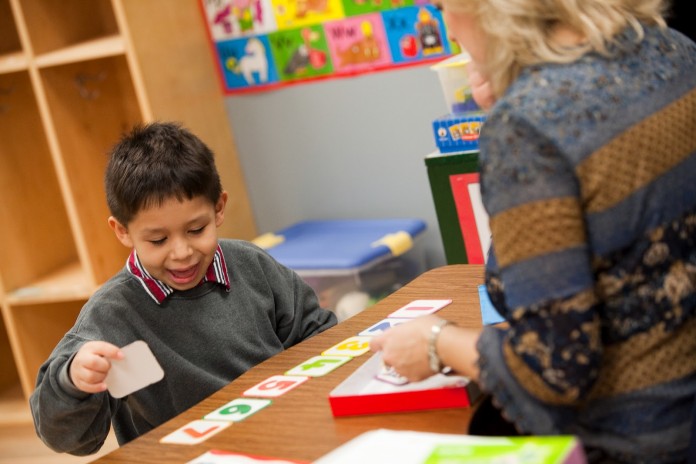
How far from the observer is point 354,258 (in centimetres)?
275

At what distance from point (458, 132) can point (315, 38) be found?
0.80 m

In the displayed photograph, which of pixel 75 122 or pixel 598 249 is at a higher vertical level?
pixel 75 122

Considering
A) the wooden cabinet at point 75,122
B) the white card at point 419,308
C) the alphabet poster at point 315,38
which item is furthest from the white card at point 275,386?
the wooden cabinet at point 75,122

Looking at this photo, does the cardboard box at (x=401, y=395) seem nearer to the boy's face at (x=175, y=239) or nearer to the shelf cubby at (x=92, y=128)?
the boy's face at (x=175, y=239)

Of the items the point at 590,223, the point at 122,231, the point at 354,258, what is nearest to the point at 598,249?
the point at 590,223

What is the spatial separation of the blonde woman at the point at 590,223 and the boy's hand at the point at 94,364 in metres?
0.54

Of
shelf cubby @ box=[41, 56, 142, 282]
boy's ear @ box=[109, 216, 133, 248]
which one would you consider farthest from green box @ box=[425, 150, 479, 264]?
shelf cubby @ box=[41, 56, 142, 282]

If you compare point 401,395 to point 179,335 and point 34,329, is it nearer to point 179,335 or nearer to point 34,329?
point 179,335

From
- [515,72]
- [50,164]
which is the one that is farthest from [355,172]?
[515,72]

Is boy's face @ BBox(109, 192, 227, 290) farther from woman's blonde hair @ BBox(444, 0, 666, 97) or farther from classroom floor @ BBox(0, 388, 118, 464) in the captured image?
classroom floor @ BBox(0, 388, 118, 464)

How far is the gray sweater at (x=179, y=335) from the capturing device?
153 centimetres

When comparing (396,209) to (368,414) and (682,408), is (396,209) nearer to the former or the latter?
(368,414)

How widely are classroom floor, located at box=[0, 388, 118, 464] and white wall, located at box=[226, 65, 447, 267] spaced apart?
1.00 metres

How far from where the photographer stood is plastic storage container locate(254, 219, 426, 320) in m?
2.79
